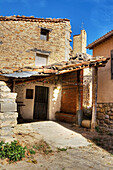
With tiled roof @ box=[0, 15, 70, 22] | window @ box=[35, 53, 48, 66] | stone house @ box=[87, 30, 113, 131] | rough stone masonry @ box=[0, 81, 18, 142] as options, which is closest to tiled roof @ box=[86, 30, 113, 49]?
stone house @ box=[87, 30, 113, 131]

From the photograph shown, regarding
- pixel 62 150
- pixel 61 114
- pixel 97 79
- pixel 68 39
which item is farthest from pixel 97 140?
pixel 68 39

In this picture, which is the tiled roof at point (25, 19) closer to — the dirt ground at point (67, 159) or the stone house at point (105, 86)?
the stone house at point (105, 86)

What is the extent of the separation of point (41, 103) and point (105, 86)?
4.48m

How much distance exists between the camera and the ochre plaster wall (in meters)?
6.63

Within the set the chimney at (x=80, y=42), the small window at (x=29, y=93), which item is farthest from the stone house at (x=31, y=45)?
the chimney at (x=80, y=42)

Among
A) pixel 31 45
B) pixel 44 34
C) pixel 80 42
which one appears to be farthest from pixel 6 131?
pixel 80 42

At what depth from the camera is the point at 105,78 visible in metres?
6.96

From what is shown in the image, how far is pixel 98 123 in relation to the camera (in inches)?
270

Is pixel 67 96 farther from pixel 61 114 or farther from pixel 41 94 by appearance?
pixel 41 94

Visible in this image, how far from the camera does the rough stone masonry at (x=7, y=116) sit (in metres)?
3.60

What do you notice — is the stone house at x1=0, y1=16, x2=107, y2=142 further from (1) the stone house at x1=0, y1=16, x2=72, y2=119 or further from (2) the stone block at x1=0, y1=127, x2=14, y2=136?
(2) the stone block at x1=0, y1=127, x2=14, y2=136

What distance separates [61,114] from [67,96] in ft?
3.99

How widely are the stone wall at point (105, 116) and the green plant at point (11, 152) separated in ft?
14.6

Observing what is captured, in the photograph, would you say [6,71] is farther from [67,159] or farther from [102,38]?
[102,38]
